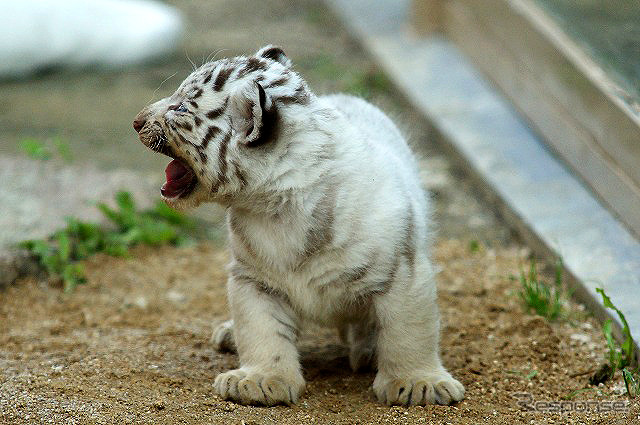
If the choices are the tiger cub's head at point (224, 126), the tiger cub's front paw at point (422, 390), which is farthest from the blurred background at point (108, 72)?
the tiger cub's front paw at point (422, 390)

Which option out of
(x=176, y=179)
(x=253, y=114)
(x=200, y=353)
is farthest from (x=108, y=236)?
(x=253, y=114)

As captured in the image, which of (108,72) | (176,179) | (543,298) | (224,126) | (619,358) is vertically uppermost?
(108,72)

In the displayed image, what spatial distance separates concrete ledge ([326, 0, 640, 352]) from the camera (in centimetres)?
473

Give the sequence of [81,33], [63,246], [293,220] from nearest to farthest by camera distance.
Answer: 1. [293,220]
2. [63,246]
3. [81,33]

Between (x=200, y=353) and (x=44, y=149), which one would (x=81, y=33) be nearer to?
(x=44, y=149)

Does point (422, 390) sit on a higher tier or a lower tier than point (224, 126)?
lower

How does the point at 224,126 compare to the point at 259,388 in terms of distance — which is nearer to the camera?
the point at 224,126

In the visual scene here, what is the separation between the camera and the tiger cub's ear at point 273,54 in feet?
12.5

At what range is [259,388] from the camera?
3678mm

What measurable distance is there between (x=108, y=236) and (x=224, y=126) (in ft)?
7.76

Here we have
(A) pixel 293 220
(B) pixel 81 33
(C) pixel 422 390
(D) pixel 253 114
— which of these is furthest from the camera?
(B) pixel 81 33

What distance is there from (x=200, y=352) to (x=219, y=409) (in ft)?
2.48

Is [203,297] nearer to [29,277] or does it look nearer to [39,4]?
[29,277]

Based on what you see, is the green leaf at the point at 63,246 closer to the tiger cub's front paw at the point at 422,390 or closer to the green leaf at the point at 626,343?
the tiger cub's front paw at the point at 422,390
